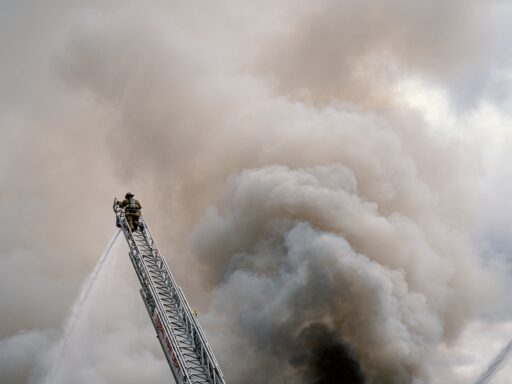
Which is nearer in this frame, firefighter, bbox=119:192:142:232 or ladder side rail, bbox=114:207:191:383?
ladder side rail, bbox=114:207:191:383

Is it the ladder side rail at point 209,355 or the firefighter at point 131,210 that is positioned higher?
the firefighter at point 131,210

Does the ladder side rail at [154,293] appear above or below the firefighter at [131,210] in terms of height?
below

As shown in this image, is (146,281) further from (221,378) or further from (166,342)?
(221,378)

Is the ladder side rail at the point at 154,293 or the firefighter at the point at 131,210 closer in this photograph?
the ladder side rail at the point at 154,293

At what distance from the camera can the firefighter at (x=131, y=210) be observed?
65.9 metres

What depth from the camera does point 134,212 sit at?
6625cm

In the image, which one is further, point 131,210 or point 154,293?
point 131,210

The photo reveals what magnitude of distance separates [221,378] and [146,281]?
10739 mm

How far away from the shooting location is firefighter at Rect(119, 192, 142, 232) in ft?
216

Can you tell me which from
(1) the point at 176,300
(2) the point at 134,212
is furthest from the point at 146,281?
(2) the point at 134,212

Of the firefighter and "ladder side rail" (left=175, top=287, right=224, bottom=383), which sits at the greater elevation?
the firefighter

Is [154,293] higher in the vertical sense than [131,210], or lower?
lower

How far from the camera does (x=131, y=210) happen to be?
6612cm

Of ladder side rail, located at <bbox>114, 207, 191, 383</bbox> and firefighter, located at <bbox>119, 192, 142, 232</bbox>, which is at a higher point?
firefighter, located at <bbox>119, 192, 142, 232</bbox>
